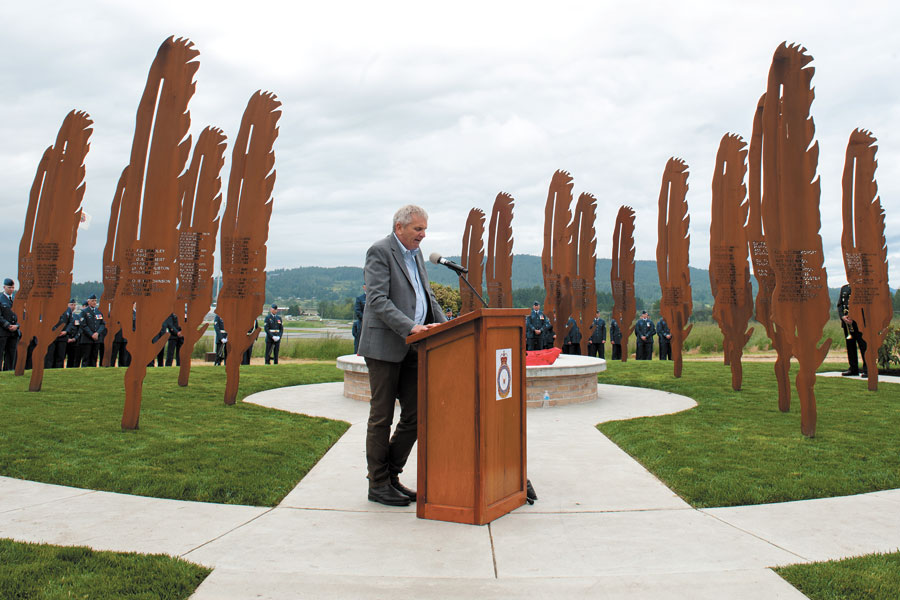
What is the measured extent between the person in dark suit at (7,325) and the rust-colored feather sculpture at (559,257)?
12.6 metres

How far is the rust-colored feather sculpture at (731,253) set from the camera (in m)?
9.95

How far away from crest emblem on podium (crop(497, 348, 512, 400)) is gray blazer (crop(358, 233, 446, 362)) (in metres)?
0.61

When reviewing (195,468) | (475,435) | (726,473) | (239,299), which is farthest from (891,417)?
(239,299)

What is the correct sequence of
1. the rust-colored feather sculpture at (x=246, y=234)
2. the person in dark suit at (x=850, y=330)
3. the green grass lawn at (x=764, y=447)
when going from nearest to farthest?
1. the green grass lawn at (x=764, y=447)
2. the rust-colored feather sculpture at (x=246, y=234)
3. the person in dark suit at (x=850, y=330)

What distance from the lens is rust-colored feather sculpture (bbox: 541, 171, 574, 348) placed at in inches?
661

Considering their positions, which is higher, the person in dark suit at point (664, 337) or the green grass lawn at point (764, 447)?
the person in dark suit at point (664, 337)

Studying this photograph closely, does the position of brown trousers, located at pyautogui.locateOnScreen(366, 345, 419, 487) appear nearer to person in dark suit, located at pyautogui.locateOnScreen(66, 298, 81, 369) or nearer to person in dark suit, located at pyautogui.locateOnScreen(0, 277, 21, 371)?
person in dark suit, located at pyautogui.locateOnScreen(0, 277, 21, 371)

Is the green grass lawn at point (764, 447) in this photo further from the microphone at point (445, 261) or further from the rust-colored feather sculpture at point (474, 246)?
the rust-colored feather sculpture at point (474, 246)

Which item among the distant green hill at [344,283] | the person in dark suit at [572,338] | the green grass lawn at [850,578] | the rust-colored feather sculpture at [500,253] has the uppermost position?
the distant green hill at [344,283]

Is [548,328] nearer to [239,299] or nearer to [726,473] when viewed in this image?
[239,299]

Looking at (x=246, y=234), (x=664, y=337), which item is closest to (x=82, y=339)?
(x=246, y=234)

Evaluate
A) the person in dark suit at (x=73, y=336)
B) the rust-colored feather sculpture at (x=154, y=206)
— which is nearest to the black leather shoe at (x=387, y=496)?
the rust-colored feather sculpture at (x=154, y=206)

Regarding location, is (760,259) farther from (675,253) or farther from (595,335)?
(595,335)

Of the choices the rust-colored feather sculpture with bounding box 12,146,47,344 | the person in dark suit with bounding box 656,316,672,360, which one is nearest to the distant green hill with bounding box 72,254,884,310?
the person in dark suit with bounding box 656,316,672,360
